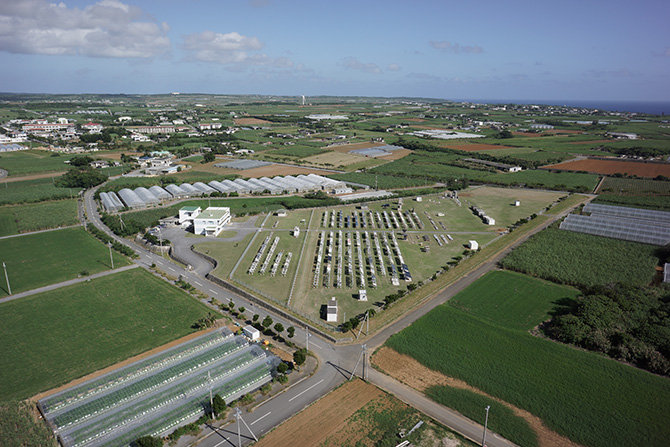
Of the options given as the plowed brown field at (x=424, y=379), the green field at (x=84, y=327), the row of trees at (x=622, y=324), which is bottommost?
the green field at (x=84, y=327)

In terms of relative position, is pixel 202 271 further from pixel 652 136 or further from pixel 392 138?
pixel 652 136

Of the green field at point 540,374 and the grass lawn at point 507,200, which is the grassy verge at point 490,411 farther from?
the grass lawn at point 507,200

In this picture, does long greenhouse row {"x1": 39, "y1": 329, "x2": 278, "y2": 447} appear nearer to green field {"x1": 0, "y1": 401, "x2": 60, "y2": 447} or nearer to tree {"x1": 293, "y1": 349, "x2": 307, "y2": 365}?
green field {"x1": 0, "y1": 401, "x2": 60, "y2": 447}

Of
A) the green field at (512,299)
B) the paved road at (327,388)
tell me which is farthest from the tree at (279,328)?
the green field at (512,299)

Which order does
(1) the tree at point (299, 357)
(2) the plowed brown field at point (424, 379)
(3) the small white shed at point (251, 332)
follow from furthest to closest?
(3) the small white shed at point (251, 332) < (1) the tree at point (299, 357) < (2) the plowed brown field at point (424, 379)

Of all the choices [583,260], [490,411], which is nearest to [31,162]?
[490,411]

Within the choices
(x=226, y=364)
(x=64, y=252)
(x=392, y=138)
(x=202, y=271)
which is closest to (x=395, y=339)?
(x=226, y=364)

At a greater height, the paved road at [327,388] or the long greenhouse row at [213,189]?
the long greenhouse row at [213,189]
